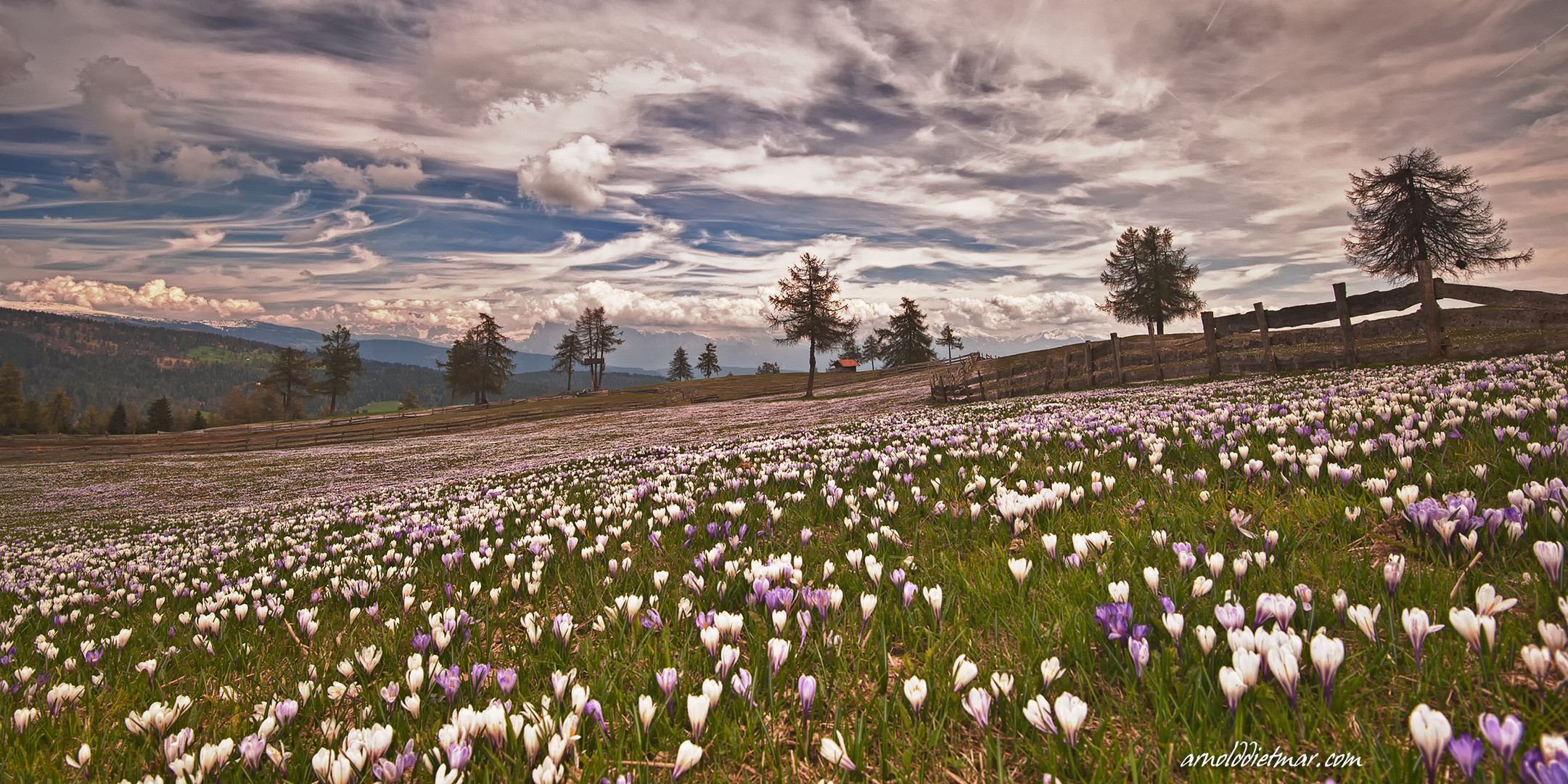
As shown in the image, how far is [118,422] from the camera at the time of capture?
10725cm

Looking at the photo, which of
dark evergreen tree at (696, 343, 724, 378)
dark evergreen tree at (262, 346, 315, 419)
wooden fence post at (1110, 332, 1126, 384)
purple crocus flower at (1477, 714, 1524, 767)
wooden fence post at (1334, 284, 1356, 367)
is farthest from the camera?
dark evergreen tree at (696, 343, 724, 378)

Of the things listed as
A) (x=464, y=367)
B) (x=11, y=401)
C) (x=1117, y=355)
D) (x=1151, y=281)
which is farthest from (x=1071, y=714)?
(x=11, y=401)

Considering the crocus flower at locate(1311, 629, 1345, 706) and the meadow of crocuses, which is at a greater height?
the crocus flower at locate(1311, 629, 1345, 706)

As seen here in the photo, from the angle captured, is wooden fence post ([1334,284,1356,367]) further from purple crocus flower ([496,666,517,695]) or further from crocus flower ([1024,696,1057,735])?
purple crocus flower ([496,666,517,695])

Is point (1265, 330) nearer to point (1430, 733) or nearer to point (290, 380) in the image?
point (1430, 733)

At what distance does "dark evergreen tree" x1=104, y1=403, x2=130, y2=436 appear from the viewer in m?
106

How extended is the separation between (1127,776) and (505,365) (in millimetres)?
115139

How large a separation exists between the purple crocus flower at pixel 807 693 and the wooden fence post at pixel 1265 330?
78.1 feet

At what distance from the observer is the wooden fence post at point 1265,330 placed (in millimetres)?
19812

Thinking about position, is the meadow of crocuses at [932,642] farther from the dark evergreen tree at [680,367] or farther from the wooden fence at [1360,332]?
the dark evergreen tree at [680,367]

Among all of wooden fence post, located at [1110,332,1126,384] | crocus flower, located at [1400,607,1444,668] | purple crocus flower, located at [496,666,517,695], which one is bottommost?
purple crocus flower, located at [496,666,517,695]

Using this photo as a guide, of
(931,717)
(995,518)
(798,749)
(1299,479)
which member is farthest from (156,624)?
(1299,479)

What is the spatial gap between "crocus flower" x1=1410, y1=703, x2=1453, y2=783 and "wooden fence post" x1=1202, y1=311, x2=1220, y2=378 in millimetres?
25754

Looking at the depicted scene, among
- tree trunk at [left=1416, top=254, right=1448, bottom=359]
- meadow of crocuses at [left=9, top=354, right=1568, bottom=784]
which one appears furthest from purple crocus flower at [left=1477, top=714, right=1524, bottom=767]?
tree trunk at [left=1416, top=254, right=1448, bottom=359]
